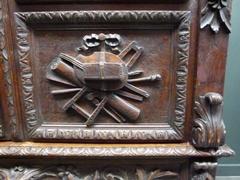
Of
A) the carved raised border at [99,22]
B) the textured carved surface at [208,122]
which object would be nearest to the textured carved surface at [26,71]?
A: the carved raised border at [99,22]

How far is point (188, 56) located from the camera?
0.57m

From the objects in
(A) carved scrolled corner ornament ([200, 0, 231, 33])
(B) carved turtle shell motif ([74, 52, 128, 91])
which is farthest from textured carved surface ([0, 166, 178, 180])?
(A) carved scrolled corner ornament ([200, 0, 231, 33])

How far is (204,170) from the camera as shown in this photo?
24.8 inches

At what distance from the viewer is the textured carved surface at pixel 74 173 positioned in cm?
65

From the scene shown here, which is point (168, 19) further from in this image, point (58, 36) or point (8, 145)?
point (8, 145)

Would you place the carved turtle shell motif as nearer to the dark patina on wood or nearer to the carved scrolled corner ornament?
the dark patina on wood

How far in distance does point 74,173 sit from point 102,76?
25 centimetres

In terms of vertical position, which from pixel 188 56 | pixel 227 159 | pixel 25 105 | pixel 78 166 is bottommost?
pixel 227 159

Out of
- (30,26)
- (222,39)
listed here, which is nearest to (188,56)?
(222,39)

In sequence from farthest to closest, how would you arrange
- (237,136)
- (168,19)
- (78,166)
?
(237,136) → (78,166) → (168,19)

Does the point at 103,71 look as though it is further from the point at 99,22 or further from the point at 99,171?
the point at 99,171

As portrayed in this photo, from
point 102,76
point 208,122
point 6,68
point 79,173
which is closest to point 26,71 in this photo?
point 6,68

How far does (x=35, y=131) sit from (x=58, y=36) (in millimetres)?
217

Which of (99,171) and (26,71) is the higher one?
(26,71)
